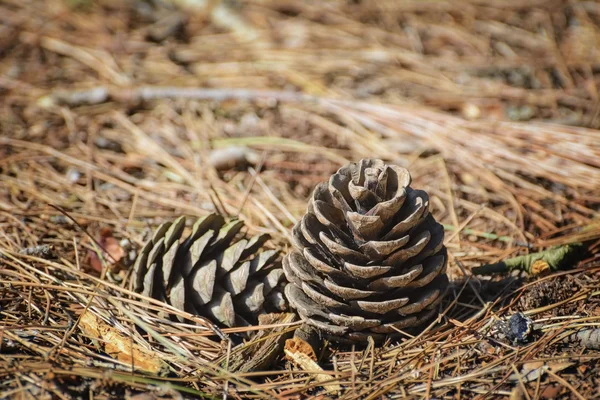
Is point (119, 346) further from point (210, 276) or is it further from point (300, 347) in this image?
point (300, 347)

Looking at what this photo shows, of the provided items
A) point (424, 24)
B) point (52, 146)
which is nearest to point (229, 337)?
point (52, 146)

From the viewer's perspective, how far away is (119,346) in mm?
1690

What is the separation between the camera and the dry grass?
162 centimetres

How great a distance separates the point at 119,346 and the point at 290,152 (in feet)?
4.75

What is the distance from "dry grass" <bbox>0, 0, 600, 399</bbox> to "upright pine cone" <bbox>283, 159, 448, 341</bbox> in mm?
112

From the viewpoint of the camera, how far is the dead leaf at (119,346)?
5.32ft

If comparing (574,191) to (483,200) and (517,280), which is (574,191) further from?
(517,280)

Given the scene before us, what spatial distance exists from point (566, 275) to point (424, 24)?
7.66ft

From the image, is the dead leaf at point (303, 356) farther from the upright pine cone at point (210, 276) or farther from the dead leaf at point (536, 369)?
the dead leaf at point (536, 369)

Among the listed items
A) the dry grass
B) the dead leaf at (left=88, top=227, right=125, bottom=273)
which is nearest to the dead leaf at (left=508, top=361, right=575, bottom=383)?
the dry grass

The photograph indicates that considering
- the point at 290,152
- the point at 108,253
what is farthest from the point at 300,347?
the point at 290,152

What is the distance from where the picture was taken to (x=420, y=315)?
1.77m

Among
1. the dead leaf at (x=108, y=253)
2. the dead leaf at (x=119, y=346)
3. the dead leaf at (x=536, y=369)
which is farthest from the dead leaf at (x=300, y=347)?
the dead leaf at (x=108, y=253)

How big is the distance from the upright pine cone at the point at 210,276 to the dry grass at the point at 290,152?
0.09m
